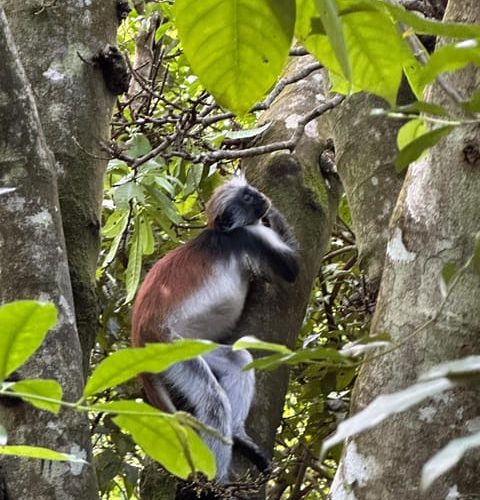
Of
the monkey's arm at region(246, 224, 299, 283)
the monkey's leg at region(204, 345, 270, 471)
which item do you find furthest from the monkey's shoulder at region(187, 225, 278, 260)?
the monkey's leg at region(204, 345, 270, 471)

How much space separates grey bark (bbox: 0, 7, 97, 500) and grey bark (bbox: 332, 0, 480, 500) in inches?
19.6

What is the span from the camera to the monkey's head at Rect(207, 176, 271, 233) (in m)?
3.96

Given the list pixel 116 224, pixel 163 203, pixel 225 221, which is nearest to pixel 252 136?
pixel 163 203

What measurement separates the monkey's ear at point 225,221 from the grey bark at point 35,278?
2.63 m

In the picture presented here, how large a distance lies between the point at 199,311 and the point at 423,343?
2.87m

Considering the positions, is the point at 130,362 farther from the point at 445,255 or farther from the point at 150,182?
the point at 150,182

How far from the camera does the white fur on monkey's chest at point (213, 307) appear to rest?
4152 millimetres

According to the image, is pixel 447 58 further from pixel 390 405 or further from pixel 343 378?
pixel 343 378

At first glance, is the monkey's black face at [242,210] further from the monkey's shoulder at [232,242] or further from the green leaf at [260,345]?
the green leaf at [260,345]

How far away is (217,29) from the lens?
0.75 m

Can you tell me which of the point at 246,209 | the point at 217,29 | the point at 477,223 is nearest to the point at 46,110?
the point at 477,223

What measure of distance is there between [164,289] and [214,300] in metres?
0.24

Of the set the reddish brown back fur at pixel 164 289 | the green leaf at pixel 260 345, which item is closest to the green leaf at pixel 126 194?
the reddish brown back fur at pixel 164 289

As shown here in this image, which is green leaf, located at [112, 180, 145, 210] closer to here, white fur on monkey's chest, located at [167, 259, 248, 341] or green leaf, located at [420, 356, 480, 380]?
white fur on monkey's chest, located at [167, 259, 248, 341]
